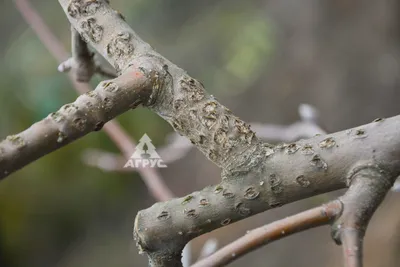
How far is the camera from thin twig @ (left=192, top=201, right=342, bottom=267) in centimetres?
26

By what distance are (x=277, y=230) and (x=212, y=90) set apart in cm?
146

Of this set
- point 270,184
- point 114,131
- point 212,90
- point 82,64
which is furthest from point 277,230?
point 212,90

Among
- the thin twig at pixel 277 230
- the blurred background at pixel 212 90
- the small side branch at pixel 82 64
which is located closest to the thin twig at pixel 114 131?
the small side branch at pixel 82 64

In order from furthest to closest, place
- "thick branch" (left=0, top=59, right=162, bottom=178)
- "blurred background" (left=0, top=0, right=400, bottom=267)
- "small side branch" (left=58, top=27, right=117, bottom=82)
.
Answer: "blurred background" (left=0, top=0, right=400, bottom=267) → "small side branch" (left=58, top=27, right=117, bottom=82) → "thick branch" (left=0, top=59, right=162, bottom=178)

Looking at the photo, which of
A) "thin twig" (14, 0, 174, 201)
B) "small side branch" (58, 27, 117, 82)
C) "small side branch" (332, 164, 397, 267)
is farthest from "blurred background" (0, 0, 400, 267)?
"small side branch" (332, 164, 397, 267)

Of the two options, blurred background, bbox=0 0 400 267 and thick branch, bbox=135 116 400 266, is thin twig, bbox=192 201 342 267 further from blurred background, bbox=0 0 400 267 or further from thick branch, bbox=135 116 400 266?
blurred background, bbox=0 0 400 267

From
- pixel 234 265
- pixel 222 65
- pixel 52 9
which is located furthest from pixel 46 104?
pixel 234 265

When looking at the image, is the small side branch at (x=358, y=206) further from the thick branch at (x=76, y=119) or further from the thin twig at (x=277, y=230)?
the thick branch at (x=76, y=119)

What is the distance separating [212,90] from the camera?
5.67 feet

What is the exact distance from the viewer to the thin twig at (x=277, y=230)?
10.1 inches

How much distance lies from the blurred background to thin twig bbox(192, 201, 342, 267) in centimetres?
99

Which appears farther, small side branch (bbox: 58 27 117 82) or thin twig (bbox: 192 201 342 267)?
small side branch (bbox: 58 27 117 82)

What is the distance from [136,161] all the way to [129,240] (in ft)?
3.93

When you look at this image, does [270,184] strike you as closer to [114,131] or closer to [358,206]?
[358,206]
